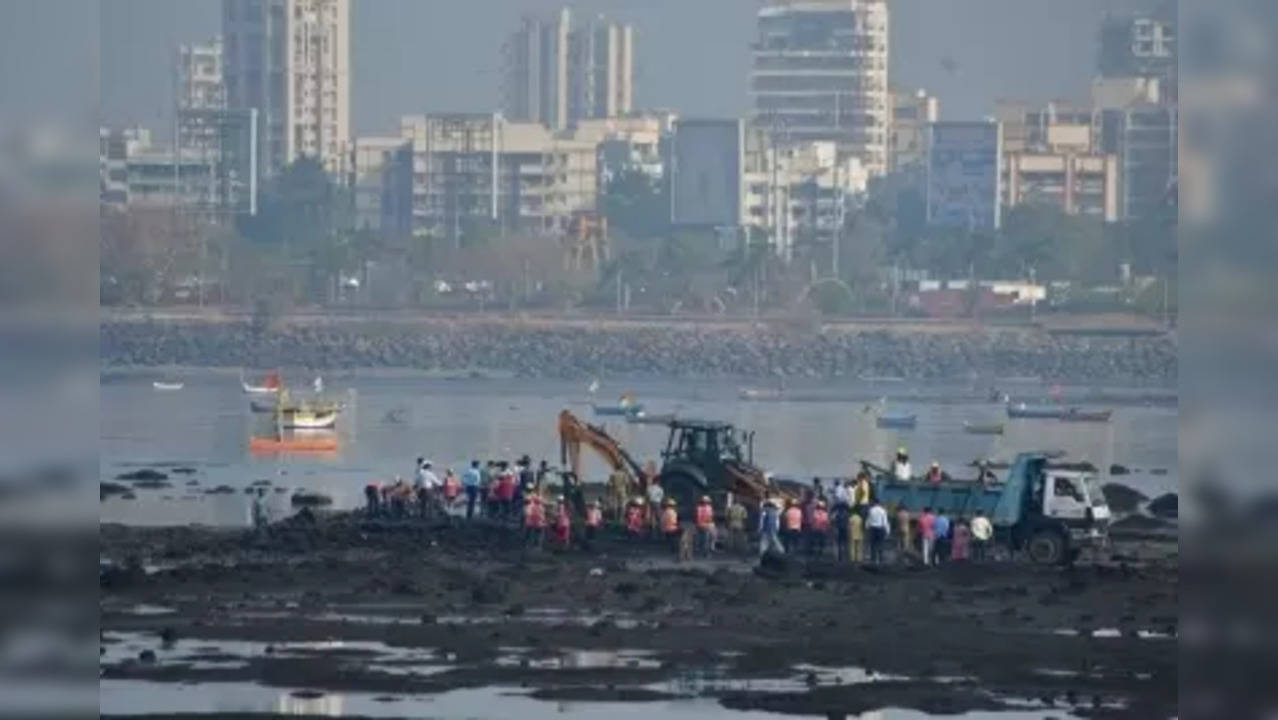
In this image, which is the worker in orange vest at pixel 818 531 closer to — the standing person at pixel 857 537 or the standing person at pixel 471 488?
the standing person at pixel 857 537

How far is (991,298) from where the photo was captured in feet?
499

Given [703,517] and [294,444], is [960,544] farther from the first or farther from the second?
[294,444]

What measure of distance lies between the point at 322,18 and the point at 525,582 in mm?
161362

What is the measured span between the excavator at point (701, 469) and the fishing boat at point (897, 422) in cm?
4987

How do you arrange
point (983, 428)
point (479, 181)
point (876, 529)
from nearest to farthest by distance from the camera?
point (876, 529) < point (983, 428) < point (479, 181)

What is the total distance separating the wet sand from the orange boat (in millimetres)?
30667

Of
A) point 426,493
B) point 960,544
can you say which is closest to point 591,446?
point 426,493

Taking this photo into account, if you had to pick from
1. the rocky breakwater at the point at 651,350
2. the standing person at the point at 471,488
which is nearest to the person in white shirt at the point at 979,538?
the standing person at the point at 471,488

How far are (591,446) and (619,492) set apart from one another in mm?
2949

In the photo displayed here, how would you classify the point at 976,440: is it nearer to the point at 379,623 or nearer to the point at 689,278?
the point at 379,623

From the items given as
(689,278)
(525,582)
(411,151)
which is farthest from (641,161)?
(525,582)

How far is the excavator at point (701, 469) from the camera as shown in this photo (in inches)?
1470

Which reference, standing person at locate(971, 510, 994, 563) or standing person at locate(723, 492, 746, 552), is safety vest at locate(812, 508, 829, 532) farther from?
standing person at locate(723, 492, 746, 552)

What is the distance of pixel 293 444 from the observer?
2697 inches
